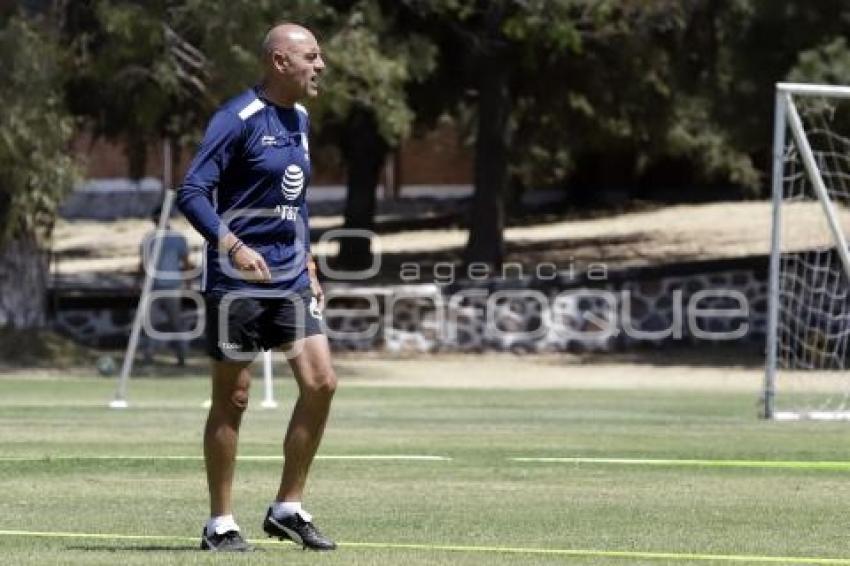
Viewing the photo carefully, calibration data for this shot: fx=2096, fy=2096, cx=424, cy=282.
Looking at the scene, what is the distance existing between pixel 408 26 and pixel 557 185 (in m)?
19.6

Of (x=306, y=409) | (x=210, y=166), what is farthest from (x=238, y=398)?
(x=210, y=166)

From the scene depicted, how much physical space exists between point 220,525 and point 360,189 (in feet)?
111

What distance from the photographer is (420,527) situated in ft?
34.3

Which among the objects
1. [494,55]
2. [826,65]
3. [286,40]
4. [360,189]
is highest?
[494,55]

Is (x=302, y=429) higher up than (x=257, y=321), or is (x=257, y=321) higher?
(x=257, y=321)

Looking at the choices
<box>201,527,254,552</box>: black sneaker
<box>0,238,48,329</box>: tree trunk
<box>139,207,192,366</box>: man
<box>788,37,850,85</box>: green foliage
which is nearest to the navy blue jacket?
<box>201,527,254,552</box>: black sneaker

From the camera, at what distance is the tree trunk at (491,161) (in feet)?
127

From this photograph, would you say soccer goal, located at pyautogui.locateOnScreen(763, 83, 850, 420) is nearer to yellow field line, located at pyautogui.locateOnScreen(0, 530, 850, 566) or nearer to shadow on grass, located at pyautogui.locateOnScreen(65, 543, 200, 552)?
yellow field line, located at pyautogui.locateOnScreen(0, 530, 850, 566)

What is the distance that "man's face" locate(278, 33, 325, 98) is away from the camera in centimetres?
954

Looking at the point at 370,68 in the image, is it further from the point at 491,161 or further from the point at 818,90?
the point at 818,90

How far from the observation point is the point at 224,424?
9.59 meters

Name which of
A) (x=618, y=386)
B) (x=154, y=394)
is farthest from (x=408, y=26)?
(x=154, y=394)

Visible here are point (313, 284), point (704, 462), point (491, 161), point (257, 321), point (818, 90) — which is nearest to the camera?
point (257, 321)

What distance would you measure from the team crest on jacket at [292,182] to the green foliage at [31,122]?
61.7 feet
